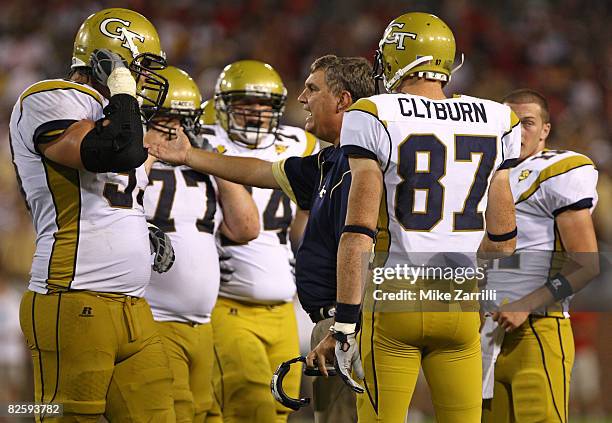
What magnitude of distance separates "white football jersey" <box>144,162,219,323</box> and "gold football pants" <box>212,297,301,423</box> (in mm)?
266

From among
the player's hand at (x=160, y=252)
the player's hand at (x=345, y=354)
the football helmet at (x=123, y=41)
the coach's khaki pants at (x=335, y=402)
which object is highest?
the football helmet at (x=123, y=41)

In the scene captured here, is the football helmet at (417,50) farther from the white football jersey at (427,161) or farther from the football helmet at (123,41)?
the football helmet at (123,41)

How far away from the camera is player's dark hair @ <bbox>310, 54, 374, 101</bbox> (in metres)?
3.98

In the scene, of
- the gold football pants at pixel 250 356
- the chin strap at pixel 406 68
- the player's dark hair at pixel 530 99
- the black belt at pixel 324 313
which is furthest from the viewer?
the gold football pants at pixel 250 356

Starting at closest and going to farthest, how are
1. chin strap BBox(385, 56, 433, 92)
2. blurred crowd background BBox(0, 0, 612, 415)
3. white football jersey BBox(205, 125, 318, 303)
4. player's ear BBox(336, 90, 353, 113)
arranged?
chin strap BBox(385, 56, 433, 92) → player's ear BBox(336, 90, 353, 113) → white football jersey BBox(205, 125, 318, 303) → blurred crowd background BBox(0, 0, 612, 415)

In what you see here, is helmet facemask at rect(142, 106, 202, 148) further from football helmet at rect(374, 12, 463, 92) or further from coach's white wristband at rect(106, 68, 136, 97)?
football helmet at rect(374, 12, 463, 92)

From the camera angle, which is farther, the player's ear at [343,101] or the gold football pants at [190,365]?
the gold football pants at [190,365]

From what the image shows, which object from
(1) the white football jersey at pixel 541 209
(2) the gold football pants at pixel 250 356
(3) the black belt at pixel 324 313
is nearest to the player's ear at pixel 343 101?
(3) the black belt at pixel 324 313

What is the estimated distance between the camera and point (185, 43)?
11.3m

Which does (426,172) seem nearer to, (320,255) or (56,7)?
(320,255)

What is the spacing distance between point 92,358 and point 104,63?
105 cm

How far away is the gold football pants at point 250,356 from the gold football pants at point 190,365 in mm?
110

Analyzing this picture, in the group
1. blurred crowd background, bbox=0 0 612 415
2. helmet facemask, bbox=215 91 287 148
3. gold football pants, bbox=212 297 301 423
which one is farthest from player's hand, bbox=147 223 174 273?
blurred crowd background, bbox=0 0 612 415

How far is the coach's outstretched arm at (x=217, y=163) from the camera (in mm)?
4168
